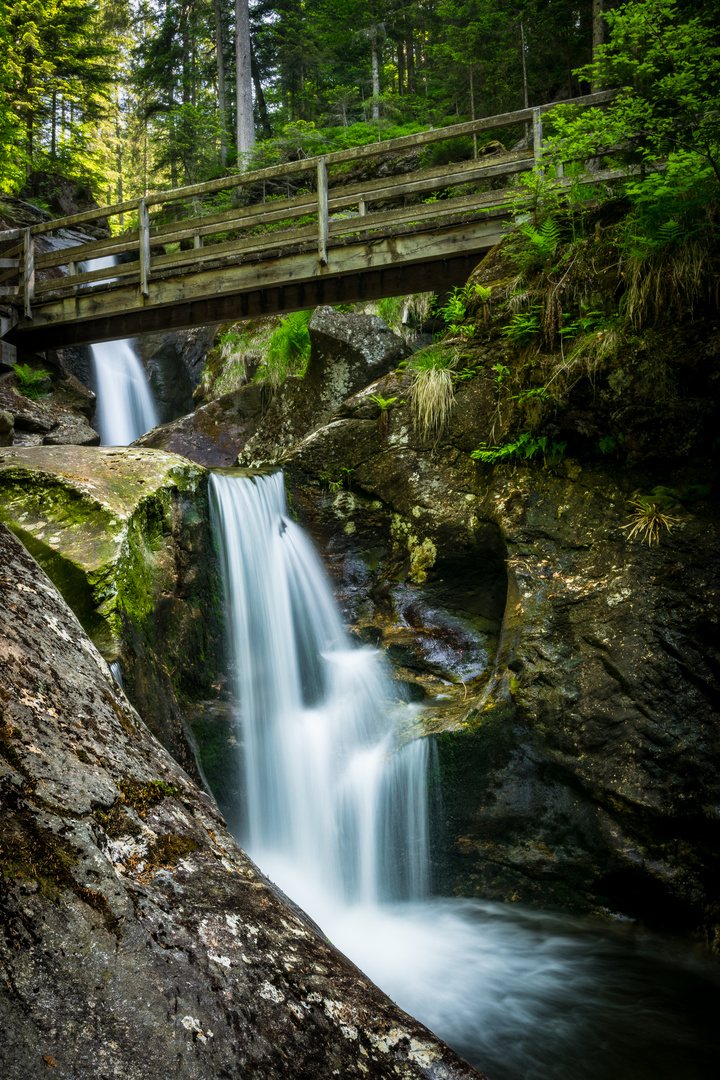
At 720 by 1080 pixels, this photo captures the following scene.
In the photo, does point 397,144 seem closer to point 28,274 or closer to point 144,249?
point 144,249

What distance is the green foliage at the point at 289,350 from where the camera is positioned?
10641 mm

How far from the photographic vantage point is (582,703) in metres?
4.94

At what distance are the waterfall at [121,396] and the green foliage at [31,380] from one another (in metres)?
1.99

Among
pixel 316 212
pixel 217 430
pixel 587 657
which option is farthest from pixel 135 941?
pixel 217 430

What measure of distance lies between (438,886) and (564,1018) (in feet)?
4.35

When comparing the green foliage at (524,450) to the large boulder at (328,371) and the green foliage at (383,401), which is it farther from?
the large boulder at (328,371)

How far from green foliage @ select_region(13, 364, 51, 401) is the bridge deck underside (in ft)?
2.08

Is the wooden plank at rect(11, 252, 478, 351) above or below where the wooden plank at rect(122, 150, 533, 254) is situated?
below

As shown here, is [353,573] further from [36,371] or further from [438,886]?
[36,371]

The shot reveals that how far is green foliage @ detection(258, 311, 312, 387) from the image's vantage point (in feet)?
34.9

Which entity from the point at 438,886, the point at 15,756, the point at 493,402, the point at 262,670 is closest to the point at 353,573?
the point at 262,670

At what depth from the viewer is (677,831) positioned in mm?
4586

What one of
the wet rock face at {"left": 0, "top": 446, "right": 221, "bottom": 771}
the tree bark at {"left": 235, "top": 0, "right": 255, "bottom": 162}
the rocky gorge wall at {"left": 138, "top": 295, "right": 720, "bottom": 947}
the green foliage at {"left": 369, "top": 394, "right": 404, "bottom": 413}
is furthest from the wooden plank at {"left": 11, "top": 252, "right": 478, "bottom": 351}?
the tree bark at {"left": 235, "top": 0, "right": 255, "bottom": 162}

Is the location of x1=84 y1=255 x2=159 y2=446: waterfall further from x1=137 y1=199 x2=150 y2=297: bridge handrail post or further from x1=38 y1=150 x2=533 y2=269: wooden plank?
x1=137 y1=199 x2=150 y2=297: bridge handrail post
